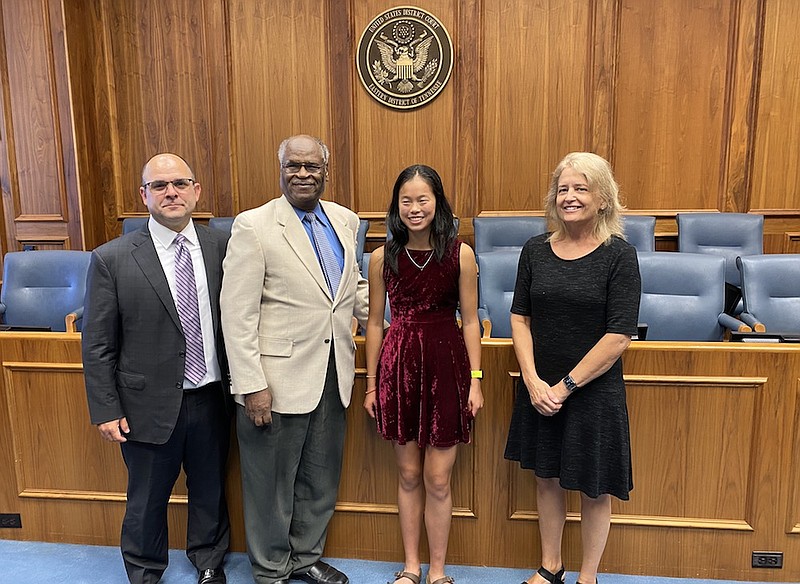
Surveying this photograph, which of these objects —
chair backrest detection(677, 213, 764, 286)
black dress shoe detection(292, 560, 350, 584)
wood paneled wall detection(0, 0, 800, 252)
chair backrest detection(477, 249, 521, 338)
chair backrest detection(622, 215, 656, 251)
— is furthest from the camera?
wood paneled wall detection(0, 0, 800, 252)

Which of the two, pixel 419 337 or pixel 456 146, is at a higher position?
pixel 456 146

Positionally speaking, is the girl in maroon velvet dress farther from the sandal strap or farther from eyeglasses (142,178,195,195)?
eyeglasses (142,178,195,195)

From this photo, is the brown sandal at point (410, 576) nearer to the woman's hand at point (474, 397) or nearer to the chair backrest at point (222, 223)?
the woman's hand at point (474, 397)

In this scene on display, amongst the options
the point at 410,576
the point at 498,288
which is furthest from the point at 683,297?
the point at 410,576

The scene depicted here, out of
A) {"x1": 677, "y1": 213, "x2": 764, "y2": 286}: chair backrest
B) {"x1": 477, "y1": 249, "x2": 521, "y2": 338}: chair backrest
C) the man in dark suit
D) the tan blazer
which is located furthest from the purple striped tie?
{"x1": 677, "y1": 213, "x2": 764, "y2": 286}: chair backrest

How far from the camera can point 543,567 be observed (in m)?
1.70

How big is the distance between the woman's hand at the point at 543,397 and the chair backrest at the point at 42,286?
2.28m

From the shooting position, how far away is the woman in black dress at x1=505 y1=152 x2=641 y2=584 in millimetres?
1440

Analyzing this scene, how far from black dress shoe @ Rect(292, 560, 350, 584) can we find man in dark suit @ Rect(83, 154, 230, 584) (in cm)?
45

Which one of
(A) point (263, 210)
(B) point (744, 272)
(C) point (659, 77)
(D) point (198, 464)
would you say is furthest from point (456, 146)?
(D) point (198, 464)

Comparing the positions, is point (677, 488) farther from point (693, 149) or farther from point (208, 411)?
point (693, 149)

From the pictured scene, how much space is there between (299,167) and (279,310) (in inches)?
14.9

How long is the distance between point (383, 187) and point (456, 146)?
1.83 ft

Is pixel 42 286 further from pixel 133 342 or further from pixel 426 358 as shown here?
pixel 426 358
